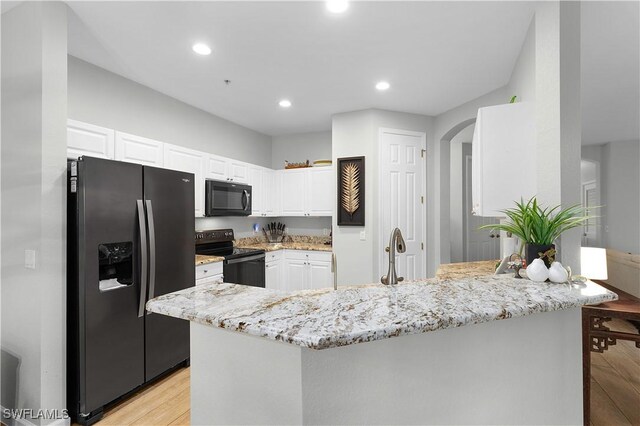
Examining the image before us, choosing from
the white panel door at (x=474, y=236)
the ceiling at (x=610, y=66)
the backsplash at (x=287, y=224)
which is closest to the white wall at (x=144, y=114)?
the backsplash at (x=287, y=224)

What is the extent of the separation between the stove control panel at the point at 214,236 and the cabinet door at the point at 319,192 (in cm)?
121

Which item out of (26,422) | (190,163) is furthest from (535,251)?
(190,163)

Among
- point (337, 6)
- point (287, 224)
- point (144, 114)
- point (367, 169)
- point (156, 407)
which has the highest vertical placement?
point (337, 6)

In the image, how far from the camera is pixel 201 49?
246 cm

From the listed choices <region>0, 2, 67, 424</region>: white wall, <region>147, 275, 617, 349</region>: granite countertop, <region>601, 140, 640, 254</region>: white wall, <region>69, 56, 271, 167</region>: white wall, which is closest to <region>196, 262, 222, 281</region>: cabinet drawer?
<region>0, 2, 67, 424</region>: white wall

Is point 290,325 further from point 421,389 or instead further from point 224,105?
point 224,105

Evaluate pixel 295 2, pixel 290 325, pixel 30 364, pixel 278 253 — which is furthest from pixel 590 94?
pixel 30 364

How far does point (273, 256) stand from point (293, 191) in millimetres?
1077

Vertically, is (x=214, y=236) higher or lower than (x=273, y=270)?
higher

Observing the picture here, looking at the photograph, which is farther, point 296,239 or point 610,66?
point 296,239

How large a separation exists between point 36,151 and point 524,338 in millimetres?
2689

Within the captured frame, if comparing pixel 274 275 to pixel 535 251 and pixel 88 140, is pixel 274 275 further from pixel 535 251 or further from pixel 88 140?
pixel 535 251

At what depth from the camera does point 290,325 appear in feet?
2.37

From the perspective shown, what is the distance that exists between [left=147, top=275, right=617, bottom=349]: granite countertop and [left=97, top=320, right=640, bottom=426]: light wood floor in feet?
5.23
